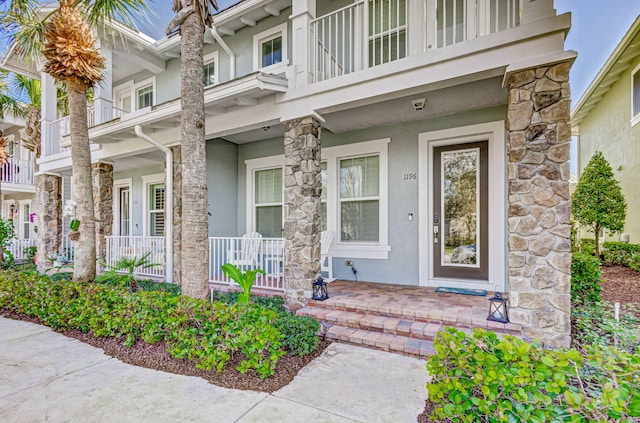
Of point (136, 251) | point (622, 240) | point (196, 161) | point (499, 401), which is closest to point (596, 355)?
point (499, 401)

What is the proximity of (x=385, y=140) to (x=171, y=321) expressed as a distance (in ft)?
14.9

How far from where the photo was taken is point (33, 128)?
1098 cm

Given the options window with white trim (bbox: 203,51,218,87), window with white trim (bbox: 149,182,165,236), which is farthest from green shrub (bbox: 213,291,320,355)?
window with white trim (bbox: 149,182,165,236)

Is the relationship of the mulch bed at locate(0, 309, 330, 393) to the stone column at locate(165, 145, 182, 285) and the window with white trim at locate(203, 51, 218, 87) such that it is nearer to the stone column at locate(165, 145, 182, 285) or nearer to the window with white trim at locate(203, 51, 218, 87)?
the stone column at locate(165, 145, 182, 285)

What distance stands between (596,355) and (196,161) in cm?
391

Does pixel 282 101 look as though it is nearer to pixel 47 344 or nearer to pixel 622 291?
pixel 47 344

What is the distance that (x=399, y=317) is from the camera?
408cm

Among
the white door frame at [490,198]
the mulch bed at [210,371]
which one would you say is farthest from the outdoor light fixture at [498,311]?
the mulch bed at [210,371]

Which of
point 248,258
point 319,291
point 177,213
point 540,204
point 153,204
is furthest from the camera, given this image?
point 153,204

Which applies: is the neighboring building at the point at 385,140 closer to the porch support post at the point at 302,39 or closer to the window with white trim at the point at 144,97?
the porch support post at the point at 302,39

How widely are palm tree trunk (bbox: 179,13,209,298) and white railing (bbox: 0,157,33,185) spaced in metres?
13.5

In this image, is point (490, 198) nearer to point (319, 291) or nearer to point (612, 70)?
point (319, 291)

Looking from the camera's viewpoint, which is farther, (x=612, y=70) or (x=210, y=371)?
(x=612, y=70)

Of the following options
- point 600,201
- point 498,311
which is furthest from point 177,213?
point 600,201
